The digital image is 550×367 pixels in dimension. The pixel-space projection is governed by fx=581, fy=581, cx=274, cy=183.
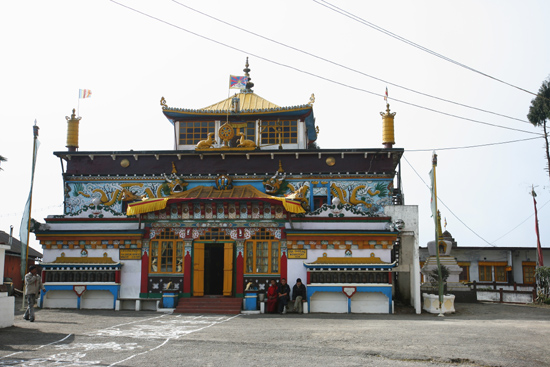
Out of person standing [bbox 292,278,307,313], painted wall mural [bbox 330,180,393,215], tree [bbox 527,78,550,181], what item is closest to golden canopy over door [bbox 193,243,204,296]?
person standing [bbox 292,278,307,313]

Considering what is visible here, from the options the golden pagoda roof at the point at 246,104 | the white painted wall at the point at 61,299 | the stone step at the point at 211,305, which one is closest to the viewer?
A: the stone step at the point at 211,305

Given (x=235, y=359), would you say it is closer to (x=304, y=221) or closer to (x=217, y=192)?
(x=304, y=221)

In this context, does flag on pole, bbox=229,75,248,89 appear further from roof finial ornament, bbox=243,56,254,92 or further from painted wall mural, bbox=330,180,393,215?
painted wall mural, bbox=330,180,393,215

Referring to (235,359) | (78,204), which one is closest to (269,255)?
(78,204)

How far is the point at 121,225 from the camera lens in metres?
25.4

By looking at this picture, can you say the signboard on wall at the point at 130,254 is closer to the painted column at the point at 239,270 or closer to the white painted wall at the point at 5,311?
the painted column at the point at 239,270

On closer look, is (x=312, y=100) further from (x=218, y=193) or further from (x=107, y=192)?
(x=107, y=192)

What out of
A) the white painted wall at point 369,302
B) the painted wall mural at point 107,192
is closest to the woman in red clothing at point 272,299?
the white painted wall at point 369,302

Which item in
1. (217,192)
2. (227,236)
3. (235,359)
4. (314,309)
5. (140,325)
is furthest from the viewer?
(217,192)

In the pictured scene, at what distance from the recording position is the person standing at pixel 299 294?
2300 centimetres

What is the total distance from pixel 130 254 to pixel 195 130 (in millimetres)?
8699

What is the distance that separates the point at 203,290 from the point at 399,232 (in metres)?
8.64

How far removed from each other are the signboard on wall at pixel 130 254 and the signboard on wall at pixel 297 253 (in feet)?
21.2

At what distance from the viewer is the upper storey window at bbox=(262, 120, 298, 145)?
30406mm
